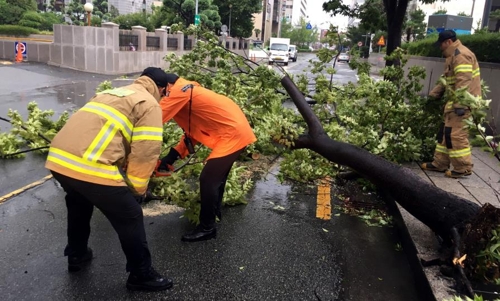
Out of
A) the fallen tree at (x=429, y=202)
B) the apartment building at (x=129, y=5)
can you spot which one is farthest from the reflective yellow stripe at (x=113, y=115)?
the apartment building at (x=129, y=5)

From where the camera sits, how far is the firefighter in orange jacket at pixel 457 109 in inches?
214

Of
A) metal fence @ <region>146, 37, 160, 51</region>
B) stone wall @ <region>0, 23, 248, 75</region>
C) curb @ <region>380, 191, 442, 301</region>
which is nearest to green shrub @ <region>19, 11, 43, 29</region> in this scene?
stone wall @ <region>0, 23, 248, 75</region>

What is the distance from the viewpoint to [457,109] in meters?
5.44

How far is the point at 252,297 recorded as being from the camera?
313 centimetres

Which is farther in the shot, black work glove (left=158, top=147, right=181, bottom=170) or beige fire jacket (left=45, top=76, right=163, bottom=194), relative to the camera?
black work glove (left=158, top=147, right=181, bottom=170)

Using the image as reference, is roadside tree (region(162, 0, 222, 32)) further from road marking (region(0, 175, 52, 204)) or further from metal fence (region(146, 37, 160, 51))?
road marking (region(0, 175, 52, 204))

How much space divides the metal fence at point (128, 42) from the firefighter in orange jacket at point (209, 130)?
18.6 meters

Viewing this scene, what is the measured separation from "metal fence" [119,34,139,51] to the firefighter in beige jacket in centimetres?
1935

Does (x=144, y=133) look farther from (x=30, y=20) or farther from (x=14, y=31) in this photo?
(x=30, y=20)

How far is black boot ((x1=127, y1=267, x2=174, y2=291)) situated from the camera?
3064 mm

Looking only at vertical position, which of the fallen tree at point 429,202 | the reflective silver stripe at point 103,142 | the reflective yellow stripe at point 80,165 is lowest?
the fallen tree at point 429,202

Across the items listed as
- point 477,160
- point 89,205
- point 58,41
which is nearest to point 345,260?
point 89,205

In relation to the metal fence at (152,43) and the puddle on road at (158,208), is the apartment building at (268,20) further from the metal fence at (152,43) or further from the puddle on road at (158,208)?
the puddle on road at (158,208)

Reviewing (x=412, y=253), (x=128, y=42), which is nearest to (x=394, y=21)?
(x=412, y=253)
